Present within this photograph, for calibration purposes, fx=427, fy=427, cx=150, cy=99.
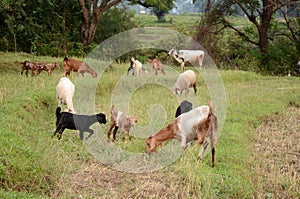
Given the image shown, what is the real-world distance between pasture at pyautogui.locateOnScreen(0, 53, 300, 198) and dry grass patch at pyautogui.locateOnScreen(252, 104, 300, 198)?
0.04 feet

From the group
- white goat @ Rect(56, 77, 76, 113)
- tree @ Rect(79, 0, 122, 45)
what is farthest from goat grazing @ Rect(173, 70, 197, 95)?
tree @ Rect(79, 0, 122, 45)

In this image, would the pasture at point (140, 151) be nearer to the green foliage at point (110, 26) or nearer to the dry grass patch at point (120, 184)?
the dry grass patch at point (120, 184)

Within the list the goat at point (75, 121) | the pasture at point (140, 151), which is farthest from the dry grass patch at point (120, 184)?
the goat at point (75, 121)

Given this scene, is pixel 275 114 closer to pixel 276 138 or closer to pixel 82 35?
pixel 276 138

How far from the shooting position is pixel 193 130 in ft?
19.5

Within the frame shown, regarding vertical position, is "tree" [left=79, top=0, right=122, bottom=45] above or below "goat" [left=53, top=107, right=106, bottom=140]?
above

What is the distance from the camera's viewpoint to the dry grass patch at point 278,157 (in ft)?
17.7

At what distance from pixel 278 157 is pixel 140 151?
2262 mm

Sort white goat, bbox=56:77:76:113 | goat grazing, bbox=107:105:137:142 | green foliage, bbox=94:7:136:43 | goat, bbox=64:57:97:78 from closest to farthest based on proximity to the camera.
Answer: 1. goat grazing, bbox=107:105:137:142
2. white goat, bbox=56:77:76:113
3. goat, bbox=64:57:97:78
4. green foliage, bbox=94:7:136:43

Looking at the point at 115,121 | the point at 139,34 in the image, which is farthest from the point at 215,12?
the point at 115,121

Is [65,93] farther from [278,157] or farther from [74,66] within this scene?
[278,157]

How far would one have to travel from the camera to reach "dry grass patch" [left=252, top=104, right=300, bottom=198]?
5.39 m

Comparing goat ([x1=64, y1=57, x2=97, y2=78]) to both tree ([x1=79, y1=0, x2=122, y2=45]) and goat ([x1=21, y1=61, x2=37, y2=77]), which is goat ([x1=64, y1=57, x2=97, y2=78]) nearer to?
goat ([x1=21, y1=61, x2=37, y2=77])

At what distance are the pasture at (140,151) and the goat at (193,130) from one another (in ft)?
0.93
